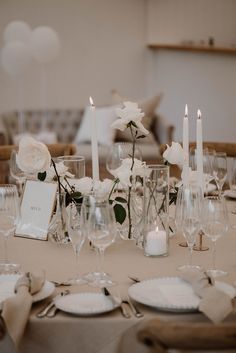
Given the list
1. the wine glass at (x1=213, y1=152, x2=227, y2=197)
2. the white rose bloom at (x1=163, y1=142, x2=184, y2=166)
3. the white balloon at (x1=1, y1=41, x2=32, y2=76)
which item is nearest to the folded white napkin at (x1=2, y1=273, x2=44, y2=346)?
the white rose bloom at (x1=163, y1=142, x2=184, y2=166)

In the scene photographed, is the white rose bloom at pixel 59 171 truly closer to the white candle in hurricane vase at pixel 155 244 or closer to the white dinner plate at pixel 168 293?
the white candle in hurricane vase at pixel 155 244

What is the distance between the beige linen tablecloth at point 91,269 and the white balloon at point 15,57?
3.85 meters

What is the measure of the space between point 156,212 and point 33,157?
0.39 meters

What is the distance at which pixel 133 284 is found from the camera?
5.08ft

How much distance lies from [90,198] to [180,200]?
0.31 metres

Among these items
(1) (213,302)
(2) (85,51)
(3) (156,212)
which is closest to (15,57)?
(2) (85,51)

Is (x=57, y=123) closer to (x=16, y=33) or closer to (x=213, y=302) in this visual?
(x=16, y=33)

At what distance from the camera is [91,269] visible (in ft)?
5.57

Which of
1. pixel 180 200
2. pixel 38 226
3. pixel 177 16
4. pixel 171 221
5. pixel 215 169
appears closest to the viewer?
pixel 180 200

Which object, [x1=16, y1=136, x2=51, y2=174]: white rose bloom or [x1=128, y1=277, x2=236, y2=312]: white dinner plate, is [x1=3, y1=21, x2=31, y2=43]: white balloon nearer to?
[x1=16, y1=136, x2=51, y2=174]: white rose bloom

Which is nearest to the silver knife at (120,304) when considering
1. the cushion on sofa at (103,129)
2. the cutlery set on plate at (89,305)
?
the cutlery set on plate at (89,305)

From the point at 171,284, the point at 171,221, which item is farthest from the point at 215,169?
the point at 171,284

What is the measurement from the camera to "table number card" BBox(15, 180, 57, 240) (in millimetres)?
1959

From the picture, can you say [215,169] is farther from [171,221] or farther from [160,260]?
[160,260]
